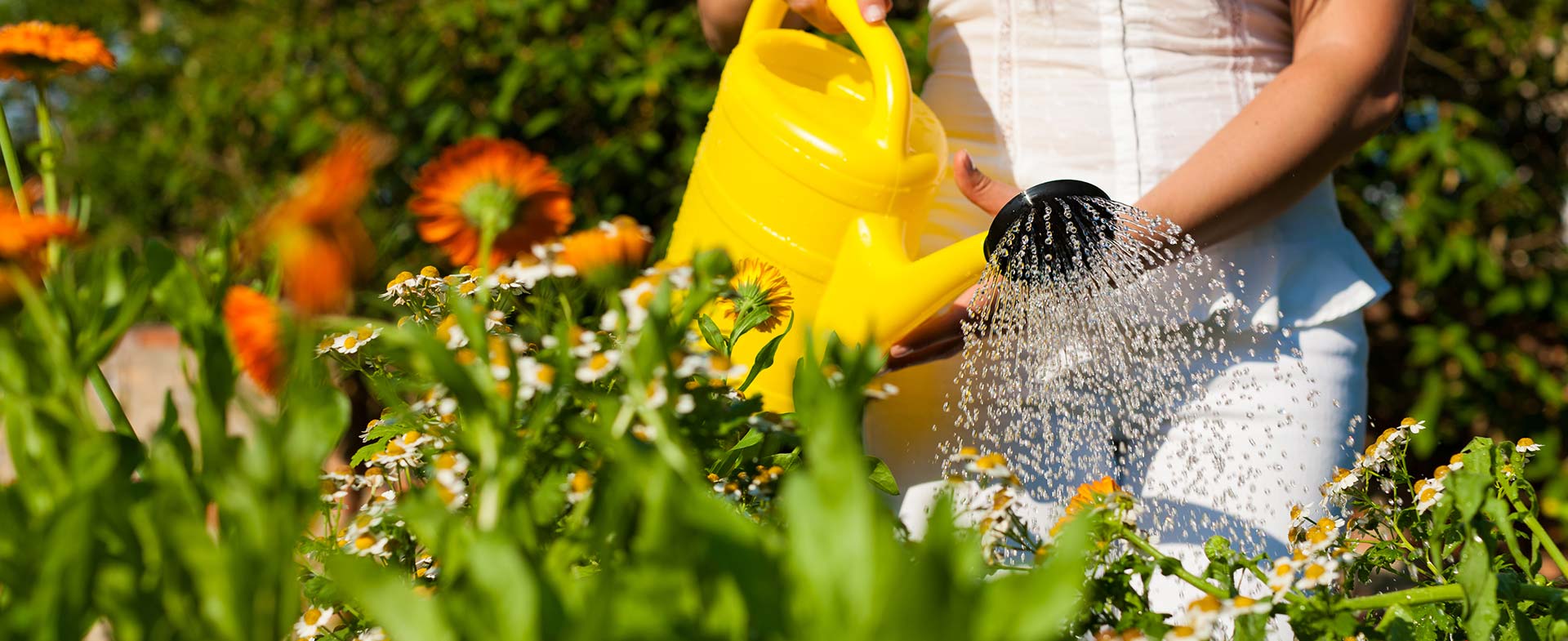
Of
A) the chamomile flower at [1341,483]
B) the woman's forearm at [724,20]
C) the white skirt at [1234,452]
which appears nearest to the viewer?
the chamomile flower at [1341,483]

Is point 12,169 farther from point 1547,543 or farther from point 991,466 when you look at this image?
point 1547,543

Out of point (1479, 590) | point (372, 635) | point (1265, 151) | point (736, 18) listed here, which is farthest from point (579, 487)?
point (736, 18)

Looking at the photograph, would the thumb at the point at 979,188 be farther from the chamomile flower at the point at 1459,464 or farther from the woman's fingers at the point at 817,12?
the chamomile flower at the point at 1459,464

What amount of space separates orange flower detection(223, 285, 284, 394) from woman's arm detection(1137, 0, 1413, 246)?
0.82 meters

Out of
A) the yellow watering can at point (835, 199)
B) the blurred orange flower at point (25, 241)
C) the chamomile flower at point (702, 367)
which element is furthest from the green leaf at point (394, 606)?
the yellow watering can at point (835, 199)

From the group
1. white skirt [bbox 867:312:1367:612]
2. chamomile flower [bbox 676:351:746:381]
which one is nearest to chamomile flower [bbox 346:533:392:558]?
chamomile flower [bbox 676:351:746:381]

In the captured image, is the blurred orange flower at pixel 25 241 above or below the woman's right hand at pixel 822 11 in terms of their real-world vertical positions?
above

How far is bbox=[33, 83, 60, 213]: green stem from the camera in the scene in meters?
0.98

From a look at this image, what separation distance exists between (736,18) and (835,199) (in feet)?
1.21

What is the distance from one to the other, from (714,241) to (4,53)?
0.65m

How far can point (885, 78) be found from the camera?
1.21m

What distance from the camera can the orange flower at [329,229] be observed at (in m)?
0.54

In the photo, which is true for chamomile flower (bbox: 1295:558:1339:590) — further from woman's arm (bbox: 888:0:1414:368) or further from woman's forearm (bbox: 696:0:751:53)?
woman's forearm (bbox: 696:0:751:53)

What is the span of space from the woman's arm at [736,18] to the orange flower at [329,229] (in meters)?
0.80
